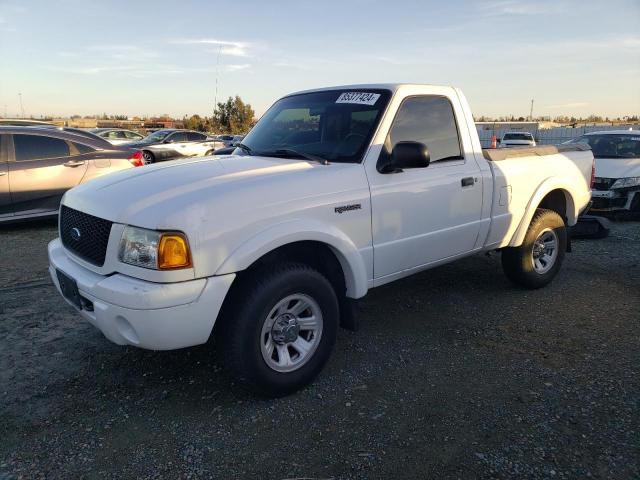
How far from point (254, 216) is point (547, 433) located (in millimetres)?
2044

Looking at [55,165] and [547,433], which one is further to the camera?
[55,165]

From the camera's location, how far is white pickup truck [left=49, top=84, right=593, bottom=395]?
2.66 meters

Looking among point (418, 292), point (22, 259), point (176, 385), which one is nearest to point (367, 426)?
point (176, 385)

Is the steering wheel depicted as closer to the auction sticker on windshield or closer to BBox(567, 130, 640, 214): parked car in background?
the auction sticker on windshield

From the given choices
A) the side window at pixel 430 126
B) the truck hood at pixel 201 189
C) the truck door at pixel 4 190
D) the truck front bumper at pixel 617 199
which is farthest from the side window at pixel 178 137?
the truck hood at pixel 201 189

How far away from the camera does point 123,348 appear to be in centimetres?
380

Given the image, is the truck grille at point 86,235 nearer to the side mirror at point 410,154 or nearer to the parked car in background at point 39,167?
the side mirror at point 410,154

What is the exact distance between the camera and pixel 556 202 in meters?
5.32

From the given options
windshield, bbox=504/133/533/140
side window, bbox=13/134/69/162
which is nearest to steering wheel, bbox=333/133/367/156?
side window, bbox=13/134/69/162

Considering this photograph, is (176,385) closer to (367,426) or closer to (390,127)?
(367,426)

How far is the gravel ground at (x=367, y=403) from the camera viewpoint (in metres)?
2.55

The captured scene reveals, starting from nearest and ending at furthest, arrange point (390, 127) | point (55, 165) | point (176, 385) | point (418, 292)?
1. point (176, 385)
2. point (390, 127)
3. point (418, 292)
4. point (55, 165)

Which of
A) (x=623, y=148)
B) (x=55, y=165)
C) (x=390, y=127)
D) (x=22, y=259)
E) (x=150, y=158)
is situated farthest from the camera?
(x=150, y=158)

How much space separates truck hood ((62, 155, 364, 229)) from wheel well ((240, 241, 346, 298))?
1.10ft
